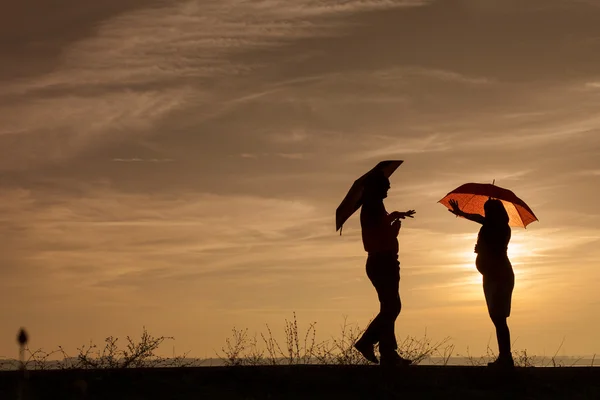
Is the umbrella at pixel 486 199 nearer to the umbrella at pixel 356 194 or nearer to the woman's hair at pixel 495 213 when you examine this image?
the woman's hair at pixel 495 213

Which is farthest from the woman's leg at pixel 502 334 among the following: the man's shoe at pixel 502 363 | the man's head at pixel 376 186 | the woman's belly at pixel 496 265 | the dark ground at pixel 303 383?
the man's head at pixel 376 186

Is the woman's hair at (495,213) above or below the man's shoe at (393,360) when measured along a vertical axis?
above

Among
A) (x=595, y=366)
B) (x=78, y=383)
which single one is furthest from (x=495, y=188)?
(x=78, y=383)

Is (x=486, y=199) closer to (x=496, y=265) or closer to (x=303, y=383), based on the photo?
(x=496, y=265)

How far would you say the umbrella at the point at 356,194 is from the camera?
496 inches

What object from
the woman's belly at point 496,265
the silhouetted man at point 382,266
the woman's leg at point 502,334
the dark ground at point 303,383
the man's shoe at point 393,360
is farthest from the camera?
the woman's belly at point 496,265

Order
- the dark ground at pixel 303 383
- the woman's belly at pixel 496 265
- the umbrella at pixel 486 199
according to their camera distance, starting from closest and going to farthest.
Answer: the dark ground at pixel 303 383, the woman's belly at pixel 496 265, the umbrella at pixel 486 199

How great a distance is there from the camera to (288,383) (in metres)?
11.2

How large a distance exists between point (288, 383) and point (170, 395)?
1.60 m

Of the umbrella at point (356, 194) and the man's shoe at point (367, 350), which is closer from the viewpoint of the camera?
the man's shoe at point (367, 350)

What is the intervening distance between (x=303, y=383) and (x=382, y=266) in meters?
2.19

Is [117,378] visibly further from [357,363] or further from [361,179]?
[361,179]

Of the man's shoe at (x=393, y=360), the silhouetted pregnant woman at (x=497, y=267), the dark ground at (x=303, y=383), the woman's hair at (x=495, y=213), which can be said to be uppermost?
the woman's hair at (x=495, y=213)

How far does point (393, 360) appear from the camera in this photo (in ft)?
40.1
